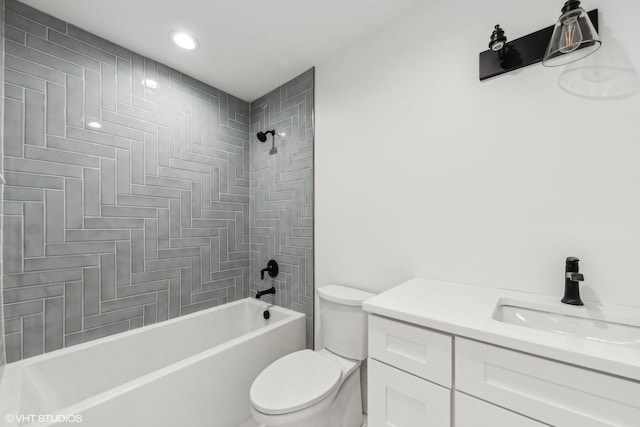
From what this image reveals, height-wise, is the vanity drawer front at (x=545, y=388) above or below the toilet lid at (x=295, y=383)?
above

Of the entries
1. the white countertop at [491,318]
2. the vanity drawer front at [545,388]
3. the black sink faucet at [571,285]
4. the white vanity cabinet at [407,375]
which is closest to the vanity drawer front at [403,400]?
the white vanity cabinet at [407,375]

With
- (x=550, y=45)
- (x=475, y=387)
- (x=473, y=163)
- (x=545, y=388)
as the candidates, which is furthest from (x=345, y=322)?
(x=550, y=45)

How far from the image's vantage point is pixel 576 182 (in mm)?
1049

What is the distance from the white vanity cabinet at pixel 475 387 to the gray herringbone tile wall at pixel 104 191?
1.20 meters

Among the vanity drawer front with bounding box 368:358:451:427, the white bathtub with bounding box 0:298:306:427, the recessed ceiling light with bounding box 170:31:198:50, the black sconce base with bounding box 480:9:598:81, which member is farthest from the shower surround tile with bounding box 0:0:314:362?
the black sconce base with bounding box 480:9:598:81

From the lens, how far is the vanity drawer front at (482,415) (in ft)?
2.48

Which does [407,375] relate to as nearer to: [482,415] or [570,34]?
[482,415]

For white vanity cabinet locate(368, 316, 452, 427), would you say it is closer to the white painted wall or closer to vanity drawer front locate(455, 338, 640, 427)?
vanity drawer front locate(455, 338, 640, 427)

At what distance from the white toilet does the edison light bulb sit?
1.43m

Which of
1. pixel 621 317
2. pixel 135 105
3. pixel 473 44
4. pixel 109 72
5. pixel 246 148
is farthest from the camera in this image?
pixel 246 148

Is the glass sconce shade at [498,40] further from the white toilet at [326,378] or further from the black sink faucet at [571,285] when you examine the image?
the white toilet at [326,378]

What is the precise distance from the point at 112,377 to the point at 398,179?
2.16 m

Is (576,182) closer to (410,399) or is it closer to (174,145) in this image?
(410,399)

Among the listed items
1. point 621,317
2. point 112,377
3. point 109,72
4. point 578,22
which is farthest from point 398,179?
point 112,377
